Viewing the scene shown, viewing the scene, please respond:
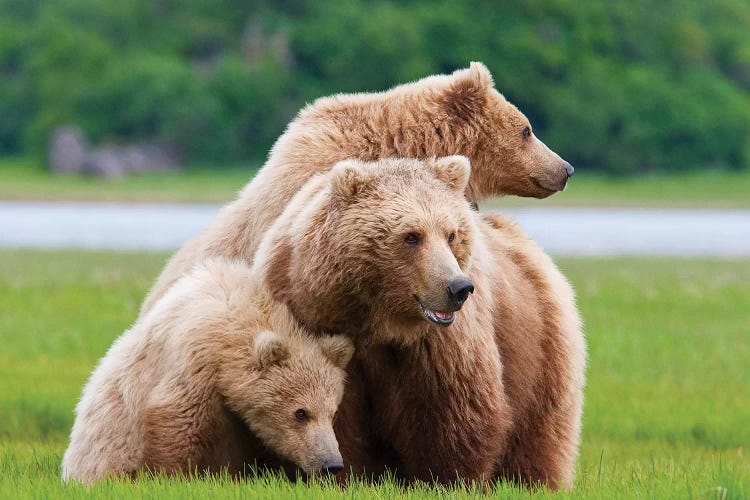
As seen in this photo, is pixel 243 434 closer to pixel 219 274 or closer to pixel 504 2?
pixel 219 274

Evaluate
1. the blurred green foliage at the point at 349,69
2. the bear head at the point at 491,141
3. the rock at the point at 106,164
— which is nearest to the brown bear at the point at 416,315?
the bear head at the point at 491,141

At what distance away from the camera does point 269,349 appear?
552 centimetres

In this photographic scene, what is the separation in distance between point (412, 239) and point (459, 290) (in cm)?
34

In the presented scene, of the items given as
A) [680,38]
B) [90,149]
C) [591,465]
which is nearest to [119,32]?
[90,149]

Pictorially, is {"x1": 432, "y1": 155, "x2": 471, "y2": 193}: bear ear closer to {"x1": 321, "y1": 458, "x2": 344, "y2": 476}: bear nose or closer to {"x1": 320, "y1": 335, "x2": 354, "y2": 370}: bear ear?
{"x1": 320, "y1": 335, "x2": 354, "y2": 370}: bear ear

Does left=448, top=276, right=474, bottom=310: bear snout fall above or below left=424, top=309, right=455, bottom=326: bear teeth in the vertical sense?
above

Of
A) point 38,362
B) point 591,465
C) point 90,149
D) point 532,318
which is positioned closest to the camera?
point 532,318

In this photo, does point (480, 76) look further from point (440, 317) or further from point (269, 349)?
point (269, 349)

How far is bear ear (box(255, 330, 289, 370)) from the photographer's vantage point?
5.51m

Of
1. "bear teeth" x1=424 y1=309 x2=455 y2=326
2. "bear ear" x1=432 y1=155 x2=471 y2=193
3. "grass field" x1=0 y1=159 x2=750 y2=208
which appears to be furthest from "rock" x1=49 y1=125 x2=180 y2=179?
"bear teeth" x1=424 y1=309 x2=455 y2=326

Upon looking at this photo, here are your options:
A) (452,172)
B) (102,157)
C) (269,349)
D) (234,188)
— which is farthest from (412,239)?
(102,157)

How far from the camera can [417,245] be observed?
536cm

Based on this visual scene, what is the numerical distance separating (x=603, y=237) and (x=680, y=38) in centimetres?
1953

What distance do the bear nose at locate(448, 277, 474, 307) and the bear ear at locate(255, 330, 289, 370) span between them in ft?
2.47
